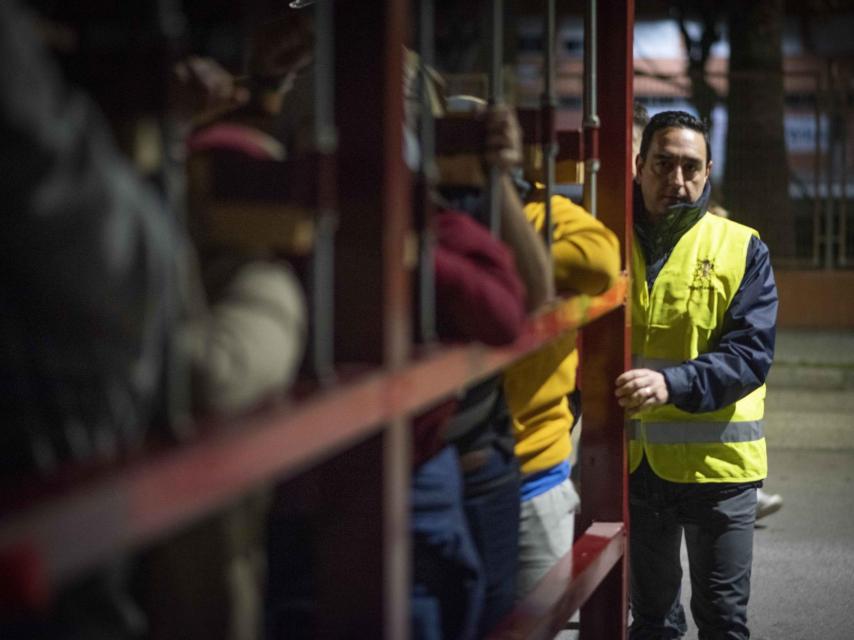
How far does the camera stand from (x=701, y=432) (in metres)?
4.28

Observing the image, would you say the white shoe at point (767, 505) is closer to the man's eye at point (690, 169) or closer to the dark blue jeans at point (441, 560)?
the man's eye at point (690, 169)

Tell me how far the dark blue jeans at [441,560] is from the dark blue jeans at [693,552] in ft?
5.88

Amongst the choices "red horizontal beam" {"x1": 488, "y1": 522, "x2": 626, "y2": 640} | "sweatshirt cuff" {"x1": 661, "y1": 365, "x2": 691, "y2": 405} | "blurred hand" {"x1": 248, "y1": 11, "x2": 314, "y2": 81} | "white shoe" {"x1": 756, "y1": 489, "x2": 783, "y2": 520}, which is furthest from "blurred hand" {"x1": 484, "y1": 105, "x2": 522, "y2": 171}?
"white shoe" {"x1": 756, "y1": 489, "x2": 783, "y2": 520}

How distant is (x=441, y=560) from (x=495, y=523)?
1.17 ft

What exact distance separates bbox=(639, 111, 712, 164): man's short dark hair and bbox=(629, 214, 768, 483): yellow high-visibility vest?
0.91 feet

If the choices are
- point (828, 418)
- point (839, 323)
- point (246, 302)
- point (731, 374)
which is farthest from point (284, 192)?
point (839, 323)

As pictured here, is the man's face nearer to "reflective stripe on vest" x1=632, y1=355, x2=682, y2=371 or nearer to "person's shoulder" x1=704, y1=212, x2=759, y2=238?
"person's shoulder" x1=704, y1=212, x2=759, y2=238

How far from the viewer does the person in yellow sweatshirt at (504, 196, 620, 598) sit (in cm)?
308

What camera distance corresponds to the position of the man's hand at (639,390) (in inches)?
153

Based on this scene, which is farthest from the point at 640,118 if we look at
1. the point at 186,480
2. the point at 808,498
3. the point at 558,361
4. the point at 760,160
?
the point at 760,160

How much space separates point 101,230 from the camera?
136 cm

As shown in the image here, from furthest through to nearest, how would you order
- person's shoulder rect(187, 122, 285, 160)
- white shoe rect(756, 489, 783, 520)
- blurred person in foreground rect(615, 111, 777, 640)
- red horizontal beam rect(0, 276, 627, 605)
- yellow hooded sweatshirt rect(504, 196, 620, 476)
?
Answer: white shoe rect(756, 489, 783, 520) < blurred person in foreground rect(615, 111, 777, 640) < yellow hooded sweatshirt rect(504, 196, 620, 476) < person's shoulder rect(187, 122, 285, 160) < red horizontal beam rect(0, 276, 627, 605)

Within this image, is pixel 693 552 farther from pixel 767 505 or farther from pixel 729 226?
pixel 767 505

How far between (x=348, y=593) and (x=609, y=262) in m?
1.29
